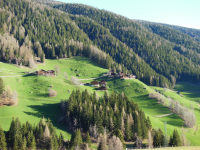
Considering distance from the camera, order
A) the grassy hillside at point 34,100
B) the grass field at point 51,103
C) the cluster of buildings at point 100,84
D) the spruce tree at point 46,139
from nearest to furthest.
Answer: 1. the spruce tree at point 46,139
2. the grassy hillside at point 34,100
3. the grass field at point 51,103
4. the cluster of buildings at point 100,84

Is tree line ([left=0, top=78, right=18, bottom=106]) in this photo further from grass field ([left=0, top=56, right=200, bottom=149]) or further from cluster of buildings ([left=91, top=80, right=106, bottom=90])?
cluster of buildings ([left=91, top=80, right=106, bottom=90])

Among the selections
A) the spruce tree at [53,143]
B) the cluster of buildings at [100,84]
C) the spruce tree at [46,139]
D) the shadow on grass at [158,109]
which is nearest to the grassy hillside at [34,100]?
the spruce tree at [53,143]

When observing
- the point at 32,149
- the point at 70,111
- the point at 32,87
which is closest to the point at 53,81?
the point at 32,87

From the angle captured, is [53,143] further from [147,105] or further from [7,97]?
[147,105]

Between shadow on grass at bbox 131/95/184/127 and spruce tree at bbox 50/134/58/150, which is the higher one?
spruce tree at bbox 50/134/58/150

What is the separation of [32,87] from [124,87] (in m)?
74.6

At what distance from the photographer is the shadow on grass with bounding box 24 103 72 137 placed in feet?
259

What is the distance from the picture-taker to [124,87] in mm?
147250

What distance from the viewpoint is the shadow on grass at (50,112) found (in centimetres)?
7895

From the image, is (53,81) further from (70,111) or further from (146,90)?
(146,90)

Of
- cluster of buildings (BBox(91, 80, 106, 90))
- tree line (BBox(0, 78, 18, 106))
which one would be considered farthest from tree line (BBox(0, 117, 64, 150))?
cluster of buildings (BBox(91, 80, 106, 90))

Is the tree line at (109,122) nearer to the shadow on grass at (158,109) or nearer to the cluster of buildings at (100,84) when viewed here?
the shadow on grass at (158,109)

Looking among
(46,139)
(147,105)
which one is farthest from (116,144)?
(147,105)

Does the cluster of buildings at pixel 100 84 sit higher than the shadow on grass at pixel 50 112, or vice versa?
the cluster of buildings at pixel 100 84
